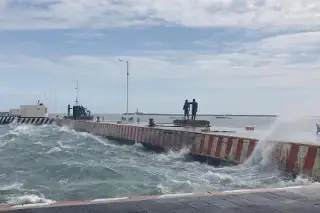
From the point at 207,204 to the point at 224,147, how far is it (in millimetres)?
12070

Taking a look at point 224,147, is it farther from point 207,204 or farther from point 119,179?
point 207,204

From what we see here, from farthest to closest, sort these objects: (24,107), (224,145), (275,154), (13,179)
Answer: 1. (24,107)
2. (224,145)
3. (275,154)
4. (13,179)

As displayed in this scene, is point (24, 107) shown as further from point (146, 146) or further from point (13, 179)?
point (13, 179)

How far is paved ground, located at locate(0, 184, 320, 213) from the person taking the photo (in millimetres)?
5996

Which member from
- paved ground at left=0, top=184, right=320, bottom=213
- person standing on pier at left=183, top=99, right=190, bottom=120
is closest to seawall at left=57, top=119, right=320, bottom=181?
person standing on pier at left=183, top=99, right=190, bottom=120

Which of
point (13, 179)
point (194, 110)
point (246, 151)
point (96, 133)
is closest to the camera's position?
point (13, 179)

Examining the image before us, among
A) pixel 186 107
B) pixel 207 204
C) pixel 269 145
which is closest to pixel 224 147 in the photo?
pixel 269 145

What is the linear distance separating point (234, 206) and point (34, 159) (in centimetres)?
1426

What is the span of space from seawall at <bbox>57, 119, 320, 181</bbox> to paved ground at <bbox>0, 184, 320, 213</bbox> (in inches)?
217

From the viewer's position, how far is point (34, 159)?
750 inches

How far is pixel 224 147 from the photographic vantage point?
18.3 meters

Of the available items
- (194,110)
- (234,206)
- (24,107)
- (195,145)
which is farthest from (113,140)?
(24,107)

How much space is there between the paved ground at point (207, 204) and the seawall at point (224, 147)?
18.1 ft

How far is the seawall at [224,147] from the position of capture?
12938 mm
